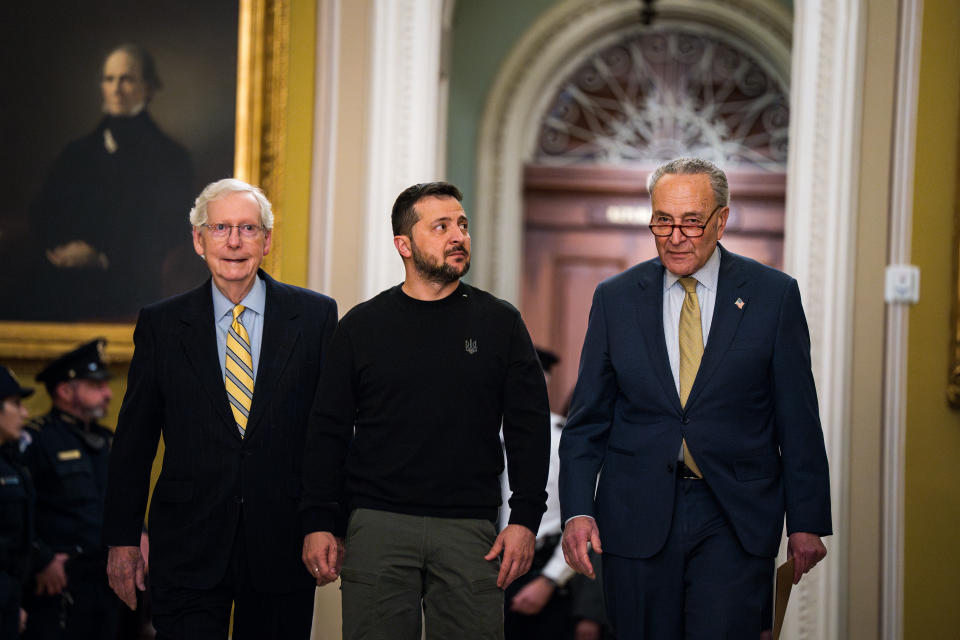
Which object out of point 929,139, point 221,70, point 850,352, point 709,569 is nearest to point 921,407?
point 850,352

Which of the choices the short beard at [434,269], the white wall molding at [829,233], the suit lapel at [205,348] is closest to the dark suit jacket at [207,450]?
the suit lapel at [205,348]

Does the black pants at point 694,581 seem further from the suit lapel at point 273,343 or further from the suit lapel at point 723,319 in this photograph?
the suit lapel at point 273,343

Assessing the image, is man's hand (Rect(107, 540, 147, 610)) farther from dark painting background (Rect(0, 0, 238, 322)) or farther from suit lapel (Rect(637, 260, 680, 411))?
dark painting background (Rect(0, 0, 238, 322))

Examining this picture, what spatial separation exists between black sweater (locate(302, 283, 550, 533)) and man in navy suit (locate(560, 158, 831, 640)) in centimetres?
15

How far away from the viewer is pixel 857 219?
4289 mm

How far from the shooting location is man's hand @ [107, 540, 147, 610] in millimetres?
2992

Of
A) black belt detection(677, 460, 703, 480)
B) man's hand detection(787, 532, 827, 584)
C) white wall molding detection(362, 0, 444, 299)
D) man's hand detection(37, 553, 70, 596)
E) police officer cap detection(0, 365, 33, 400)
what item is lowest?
man's hand detection(37, 553, 70, 596)

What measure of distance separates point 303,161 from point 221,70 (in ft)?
1.71

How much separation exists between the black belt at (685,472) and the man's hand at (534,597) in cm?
162

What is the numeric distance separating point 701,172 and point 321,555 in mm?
1421

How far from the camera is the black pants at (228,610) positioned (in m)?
2.90

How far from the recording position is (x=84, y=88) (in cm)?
471

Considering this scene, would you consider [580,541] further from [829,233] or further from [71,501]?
[71,501]

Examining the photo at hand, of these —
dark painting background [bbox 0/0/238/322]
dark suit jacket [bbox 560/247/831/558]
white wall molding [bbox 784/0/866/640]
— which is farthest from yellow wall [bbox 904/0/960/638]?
dark painting background [bbox 0/0/238/322]
